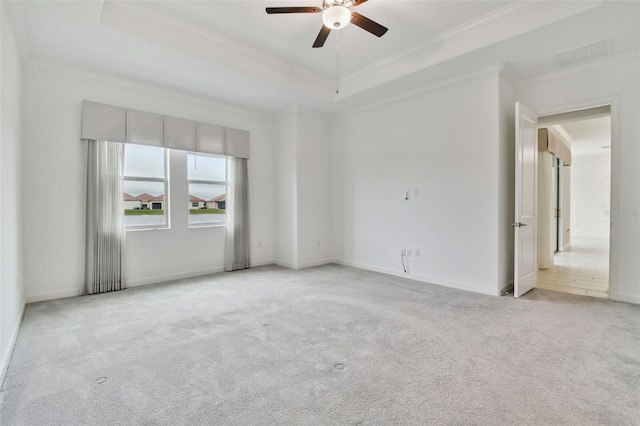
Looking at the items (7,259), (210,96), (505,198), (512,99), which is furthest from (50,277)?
(512,99)

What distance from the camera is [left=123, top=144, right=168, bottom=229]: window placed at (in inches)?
171

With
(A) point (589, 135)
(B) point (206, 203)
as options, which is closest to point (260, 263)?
(B) point (206, 203)

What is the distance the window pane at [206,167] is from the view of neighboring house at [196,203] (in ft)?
1.07

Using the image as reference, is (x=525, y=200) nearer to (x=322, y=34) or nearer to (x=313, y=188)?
(x=322, y=34)

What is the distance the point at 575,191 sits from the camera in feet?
32.6

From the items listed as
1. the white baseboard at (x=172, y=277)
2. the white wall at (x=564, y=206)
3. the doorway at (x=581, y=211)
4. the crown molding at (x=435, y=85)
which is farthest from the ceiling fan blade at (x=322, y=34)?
the white wall at (x=564, y=206)

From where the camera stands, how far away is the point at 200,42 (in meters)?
3.47

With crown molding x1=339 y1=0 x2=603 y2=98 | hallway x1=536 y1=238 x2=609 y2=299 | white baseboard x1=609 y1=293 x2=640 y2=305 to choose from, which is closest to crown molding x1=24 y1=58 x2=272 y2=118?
crown molding x1=339 y1=0 x2=603 y2=98

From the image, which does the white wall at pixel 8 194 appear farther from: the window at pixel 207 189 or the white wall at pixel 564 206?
the white wall at pixel 564 206

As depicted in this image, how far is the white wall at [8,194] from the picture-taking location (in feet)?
7.30

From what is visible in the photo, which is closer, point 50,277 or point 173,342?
point 173,342

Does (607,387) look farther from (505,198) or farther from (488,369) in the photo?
(505,198)

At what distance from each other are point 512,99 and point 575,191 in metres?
8.20

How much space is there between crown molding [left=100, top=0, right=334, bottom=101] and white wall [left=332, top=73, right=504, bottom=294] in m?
1.48
